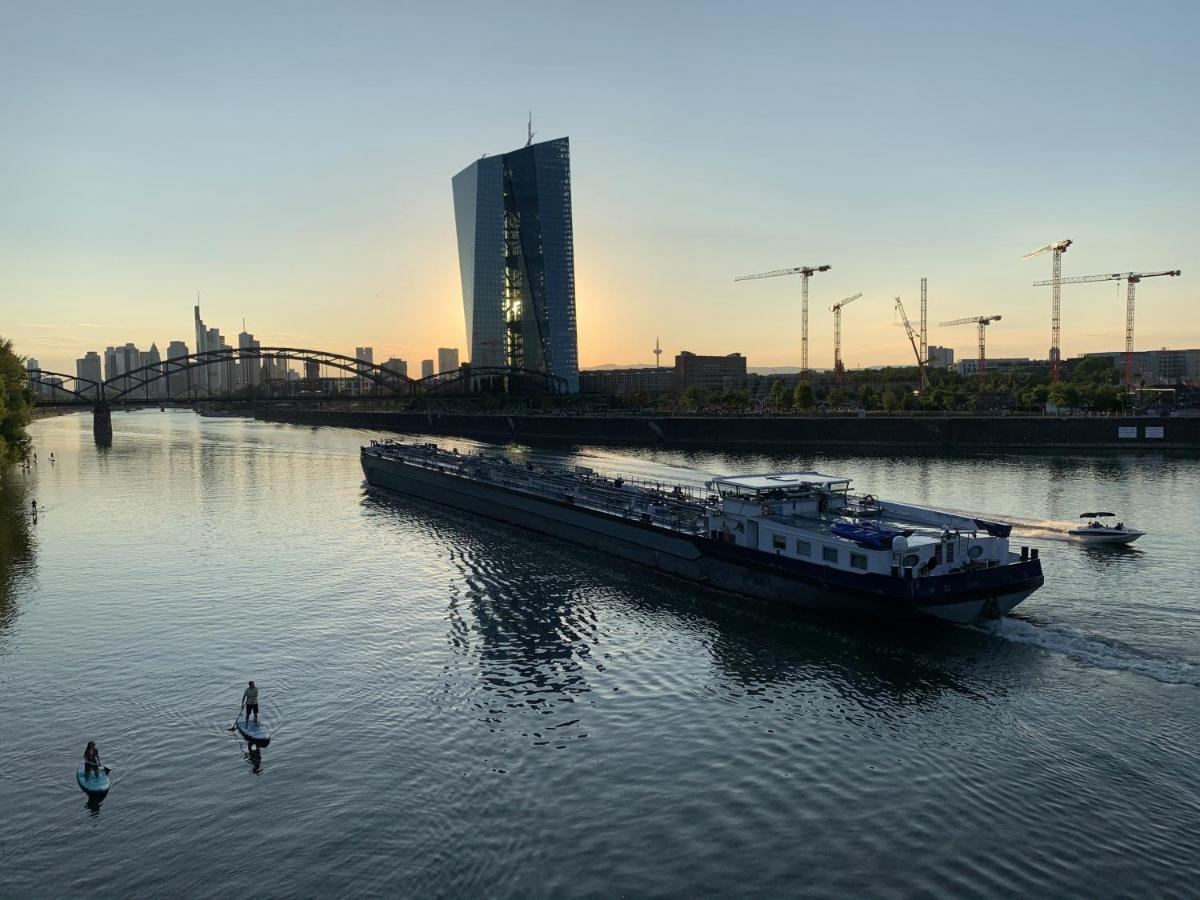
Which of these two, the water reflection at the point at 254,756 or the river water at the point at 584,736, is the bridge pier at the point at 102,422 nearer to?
the river water at the point at 584,736

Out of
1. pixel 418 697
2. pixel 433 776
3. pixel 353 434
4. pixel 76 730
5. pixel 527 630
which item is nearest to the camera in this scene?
pixel 433 776

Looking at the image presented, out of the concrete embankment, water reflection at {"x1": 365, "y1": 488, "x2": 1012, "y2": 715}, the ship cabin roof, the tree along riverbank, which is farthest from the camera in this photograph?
the concrete embankment

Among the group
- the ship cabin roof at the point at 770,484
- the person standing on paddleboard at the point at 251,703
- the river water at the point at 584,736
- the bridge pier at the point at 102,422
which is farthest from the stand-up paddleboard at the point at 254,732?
the bridge pier at the point at 102,422

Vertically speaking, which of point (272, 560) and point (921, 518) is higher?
point (921, 518)

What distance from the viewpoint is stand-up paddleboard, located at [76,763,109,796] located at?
71.1 feet

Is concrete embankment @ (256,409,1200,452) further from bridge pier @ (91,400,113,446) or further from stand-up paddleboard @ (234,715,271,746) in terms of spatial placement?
stand-up paddleboard @ (234,715,271,746)

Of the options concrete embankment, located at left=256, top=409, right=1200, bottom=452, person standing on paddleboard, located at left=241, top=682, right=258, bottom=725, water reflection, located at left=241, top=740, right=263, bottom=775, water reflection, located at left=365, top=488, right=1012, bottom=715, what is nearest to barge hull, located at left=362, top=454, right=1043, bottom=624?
water reflection, located at left=365, top=488, right=1012, bottom=715

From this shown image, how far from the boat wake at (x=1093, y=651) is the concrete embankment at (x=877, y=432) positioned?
87197mm

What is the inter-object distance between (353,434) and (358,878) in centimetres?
18653

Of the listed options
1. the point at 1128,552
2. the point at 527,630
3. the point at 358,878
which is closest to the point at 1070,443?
the point at 1128,552

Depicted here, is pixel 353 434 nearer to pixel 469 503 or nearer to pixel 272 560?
pixel 469 503

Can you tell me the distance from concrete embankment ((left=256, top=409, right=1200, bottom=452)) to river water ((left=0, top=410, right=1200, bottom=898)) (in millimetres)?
68051

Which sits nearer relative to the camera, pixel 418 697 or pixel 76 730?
pixel 76 730

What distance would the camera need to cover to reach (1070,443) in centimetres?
11094
